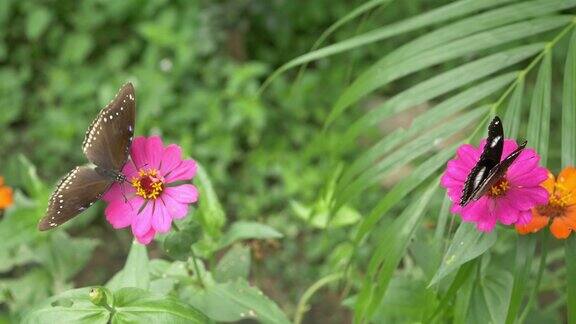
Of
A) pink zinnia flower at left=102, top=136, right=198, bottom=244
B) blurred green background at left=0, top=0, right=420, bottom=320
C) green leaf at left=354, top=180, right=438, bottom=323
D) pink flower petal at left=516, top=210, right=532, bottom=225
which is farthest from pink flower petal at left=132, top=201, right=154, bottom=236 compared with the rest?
blurred green background at left=0, top=0, right=420, bottom=320

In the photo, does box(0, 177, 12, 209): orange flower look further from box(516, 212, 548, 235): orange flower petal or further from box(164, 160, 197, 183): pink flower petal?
box(516, 212, 548, 235): orange flower petal

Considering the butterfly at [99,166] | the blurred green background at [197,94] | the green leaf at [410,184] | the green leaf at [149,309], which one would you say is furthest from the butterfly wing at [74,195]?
the blurred green background at [197,94]

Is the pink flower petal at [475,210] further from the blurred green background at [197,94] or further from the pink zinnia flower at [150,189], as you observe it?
the blurred green background at [197,94]

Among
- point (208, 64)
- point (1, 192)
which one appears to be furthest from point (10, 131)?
point (1, 192)

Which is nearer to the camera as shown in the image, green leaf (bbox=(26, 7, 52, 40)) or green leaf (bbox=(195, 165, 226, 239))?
green leaf (bbox=(195, 165, 226, 239))

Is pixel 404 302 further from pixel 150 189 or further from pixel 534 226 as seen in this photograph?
pixel 150 189

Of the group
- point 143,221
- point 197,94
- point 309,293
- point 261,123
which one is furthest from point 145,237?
point 197,94
